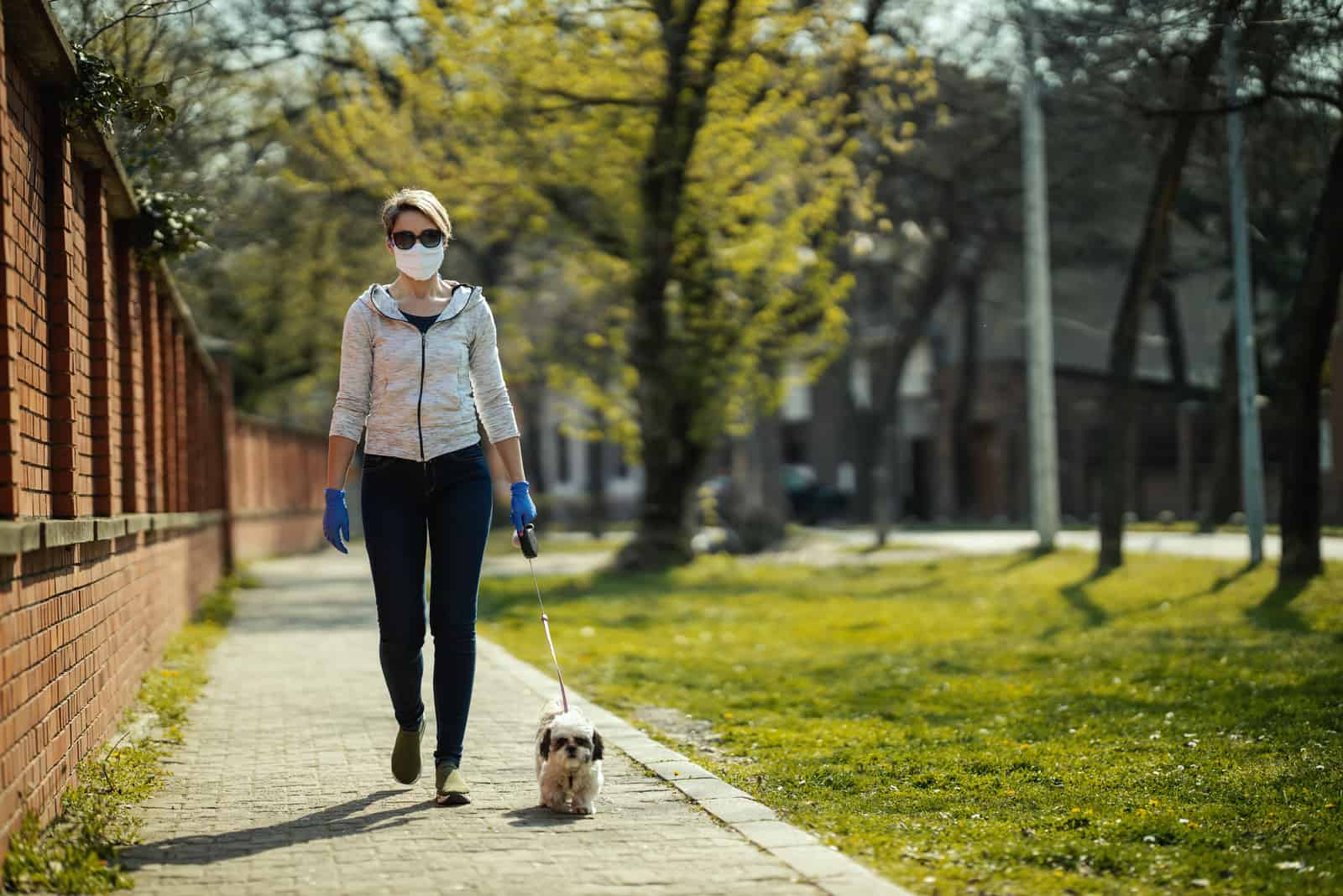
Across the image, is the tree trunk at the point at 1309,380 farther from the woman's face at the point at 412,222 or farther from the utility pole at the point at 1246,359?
the woman's face at the point at 412,222

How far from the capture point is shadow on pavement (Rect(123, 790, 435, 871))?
16.6ft

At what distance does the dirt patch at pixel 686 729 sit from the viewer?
24.2 feet

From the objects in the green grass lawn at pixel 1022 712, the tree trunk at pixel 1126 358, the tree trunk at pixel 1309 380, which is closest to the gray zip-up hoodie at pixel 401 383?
the green grass lawn at pixel 1022 712

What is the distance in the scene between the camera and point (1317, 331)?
47.9 feet

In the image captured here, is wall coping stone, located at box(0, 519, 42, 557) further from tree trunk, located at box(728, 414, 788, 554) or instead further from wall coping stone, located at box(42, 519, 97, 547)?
tree trunk, located at box(728, 414, 788, 554)

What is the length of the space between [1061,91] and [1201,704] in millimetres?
12507

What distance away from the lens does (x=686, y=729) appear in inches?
322

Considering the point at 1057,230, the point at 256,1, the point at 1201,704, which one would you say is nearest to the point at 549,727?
the point at 1201,704

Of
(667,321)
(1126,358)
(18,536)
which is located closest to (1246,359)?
(1126,358)

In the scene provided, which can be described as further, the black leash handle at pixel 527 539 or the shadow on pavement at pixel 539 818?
the black leash handle at pixel 527 539

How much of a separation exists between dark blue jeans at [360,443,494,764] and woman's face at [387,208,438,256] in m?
0.81

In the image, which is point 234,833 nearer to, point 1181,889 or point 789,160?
point 1181,889

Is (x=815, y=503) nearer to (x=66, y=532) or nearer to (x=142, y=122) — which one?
(x=142, y=122)

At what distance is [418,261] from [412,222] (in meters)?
0.15
